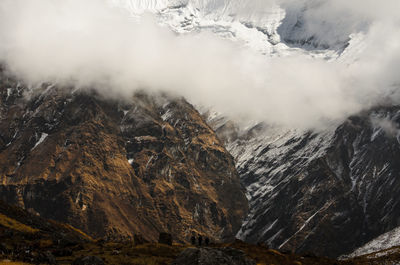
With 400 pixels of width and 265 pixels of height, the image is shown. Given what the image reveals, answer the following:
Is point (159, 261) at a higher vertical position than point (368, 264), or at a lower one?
higher

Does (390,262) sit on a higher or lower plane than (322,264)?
higher

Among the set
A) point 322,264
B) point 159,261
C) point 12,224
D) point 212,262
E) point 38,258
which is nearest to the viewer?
point 212,262

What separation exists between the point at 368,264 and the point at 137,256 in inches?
1963

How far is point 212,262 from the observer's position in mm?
75812

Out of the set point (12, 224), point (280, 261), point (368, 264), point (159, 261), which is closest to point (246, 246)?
point (280, 261)

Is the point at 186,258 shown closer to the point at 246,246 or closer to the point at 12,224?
the point at 246,246

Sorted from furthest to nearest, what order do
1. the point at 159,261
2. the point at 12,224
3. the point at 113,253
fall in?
the point at 12,224 → the point at 113,253 → the point at 159,261

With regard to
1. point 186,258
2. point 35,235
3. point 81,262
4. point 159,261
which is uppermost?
point 186,258

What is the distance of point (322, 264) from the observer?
14750 centimetres

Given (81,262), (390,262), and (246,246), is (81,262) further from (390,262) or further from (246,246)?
(246,246)

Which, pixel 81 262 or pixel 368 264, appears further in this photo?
pixel 368 264

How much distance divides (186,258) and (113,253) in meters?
48.2

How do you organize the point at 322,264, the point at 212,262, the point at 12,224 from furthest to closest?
the point at 12,224
the point at 322,264
the point at 212,262

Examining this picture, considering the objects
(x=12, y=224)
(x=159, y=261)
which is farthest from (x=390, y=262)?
(x=12, y=224)
